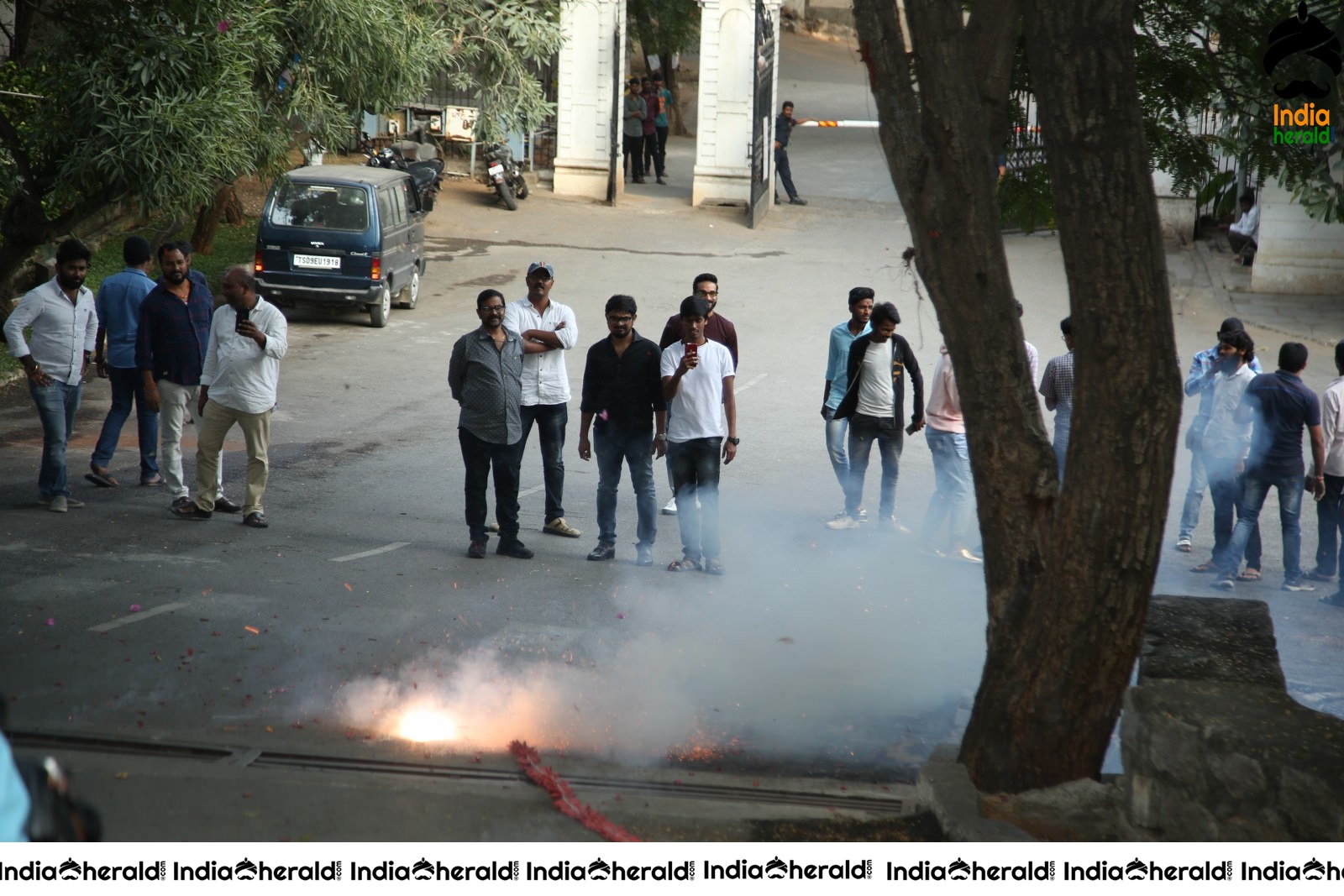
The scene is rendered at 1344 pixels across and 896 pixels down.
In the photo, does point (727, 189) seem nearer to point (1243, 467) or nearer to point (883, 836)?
point (1243, 467)

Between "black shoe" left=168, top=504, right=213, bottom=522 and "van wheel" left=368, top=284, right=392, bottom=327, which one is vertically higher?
"van wheel" left=368, top=284, right=392, bottom=327

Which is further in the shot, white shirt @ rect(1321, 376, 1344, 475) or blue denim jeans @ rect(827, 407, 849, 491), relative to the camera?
blue denim jeans @ rect(827, 407, 849, 491)

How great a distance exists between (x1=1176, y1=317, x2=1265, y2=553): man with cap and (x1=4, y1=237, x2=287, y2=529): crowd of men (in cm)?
648

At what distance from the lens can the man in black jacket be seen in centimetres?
969

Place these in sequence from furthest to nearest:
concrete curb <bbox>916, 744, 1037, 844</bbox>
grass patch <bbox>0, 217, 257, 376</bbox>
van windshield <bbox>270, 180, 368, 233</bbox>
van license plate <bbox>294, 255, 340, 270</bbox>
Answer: grass patch <bbox>0, 217, 257, 376</bbox>
van windshield <bbox>270, 180, 368, 233</bbox>
van license plate <bbox>294, 255, 340, 270</bbox>
concrete curb <bbox>916, 744, 1037, 844</bbox>

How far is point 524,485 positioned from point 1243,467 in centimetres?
557

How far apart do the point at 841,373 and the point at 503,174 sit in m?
16.3

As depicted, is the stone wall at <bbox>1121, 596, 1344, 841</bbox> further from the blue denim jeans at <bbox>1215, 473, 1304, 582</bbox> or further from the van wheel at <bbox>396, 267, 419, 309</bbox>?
the van wheel at <bbox>396, 267, 419, 309</bbox>

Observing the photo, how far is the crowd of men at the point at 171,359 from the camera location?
348 inches

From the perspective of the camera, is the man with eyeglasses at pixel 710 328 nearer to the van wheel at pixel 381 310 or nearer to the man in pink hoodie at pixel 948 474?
the man in pink hoodie at pixel 948 474

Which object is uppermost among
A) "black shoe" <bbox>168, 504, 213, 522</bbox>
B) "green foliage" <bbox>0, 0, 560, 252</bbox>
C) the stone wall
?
"green foliage" <bbox>0, 0, 560, 252</bbox>

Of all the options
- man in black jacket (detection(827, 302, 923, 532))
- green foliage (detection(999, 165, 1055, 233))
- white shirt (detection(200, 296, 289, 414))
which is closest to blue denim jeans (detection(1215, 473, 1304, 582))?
man in black jacket (detection(827, 302, 923, 532))

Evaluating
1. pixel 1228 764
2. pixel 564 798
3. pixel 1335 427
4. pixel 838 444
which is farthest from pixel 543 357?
pixel 1228 764

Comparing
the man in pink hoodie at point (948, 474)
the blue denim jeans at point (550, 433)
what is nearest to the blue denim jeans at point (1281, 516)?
the man in pink hoodie at point (948, 474)
